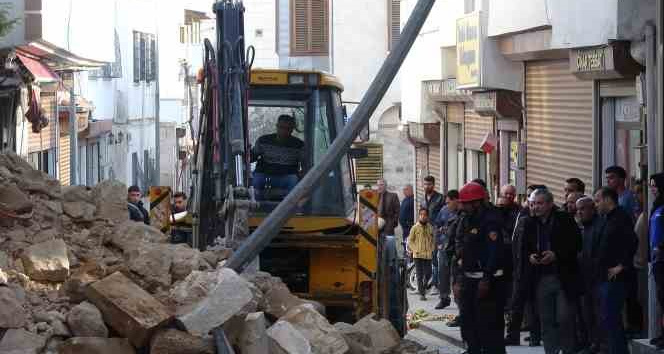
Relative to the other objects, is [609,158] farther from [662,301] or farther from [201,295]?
[201,295]

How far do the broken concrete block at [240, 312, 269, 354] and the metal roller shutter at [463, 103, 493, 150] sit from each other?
17.6m

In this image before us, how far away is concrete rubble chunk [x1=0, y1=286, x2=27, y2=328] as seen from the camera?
28.0 feet

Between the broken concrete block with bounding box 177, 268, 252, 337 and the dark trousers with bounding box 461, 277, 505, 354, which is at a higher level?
the broken concrete block with bounding box 177, 268, 252, 337

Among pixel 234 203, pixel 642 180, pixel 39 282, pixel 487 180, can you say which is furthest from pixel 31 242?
pixel 487 180

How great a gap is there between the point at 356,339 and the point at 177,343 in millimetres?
1817

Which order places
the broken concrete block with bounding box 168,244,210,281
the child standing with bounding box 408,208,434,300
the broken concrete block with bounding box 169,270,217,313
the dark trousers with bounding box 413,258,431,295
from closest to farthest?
1. the broken concrete block with bounding box 169,270,217,313
2. the broken concrete block with bounding box 168,244,210,281
3. the child standing with bounding box 408,208,434,300
4. the dark trousers with bounding box 413,258,431,295

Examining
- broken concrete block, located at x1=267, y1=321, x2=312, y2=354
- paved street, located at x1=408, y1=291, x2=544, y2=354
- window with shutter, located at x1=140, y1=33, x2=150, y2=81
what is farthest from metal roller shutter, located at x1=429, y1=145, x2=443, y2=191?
broken concrete block, located at x1=267, y1=321, x2=312, y2=354

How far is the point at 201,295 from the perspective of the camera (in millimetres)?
8727

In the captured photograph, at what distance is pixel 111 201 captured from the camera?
11.2 metres

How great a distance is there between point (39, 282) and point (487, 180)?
18024 mm

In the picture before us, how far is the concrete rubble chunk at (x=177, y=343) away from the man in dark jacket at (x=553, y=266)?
549cm

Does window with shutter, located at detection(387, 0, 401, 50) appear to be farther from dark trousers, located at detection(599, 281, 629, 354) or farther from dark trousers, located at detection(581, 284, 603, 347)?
dark trousers, located at detection(599, 281, 629, 354)

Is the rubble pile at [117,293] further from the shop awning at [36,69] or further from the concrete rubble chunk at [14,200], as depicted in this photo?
the shop awning at [36,69]

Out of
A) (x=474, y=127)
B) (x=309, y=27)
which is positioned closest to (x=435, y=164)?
(x=474, y=127)
